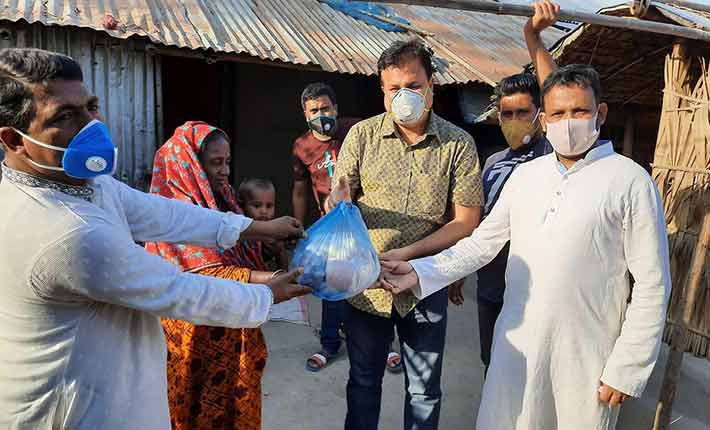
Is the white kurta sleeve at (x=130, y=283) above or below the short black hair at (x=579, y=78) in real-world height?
below

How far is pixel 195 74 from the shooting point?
7.14 metres

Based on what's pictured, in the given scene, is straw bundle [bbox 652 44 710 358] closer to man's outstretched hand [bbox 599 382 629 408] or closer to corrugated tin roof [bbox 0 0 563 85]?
man's outstretched hand [bbox 599 382 629 408]

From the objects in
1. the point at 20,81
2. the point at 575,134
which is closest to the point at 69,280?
the point at 20,81

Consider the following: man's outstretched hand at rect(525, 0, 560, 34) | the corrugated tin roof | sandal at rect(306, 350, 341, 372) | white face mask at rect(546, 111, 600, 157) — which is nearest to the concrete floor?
sandal at rect(306, 350, 341, 372)

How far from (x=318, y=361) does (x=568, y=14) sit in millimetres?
2909

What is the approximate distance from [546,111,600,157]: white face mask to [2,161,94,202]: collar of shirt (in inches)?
65.7

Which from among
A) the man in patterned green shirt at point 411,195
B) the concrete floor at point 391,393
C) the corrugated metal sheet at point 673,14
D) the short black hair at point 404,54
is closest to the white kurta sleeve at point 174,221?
the man in patterned green shirt at point 411,195

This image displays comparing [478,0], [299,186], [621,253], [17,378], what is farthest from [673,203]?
[17,378]

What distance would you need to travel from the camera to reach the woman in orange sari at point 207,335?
2.24 m

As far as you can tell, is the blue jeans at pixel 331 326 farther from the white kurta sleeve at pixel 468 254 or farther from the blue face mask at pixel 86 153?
the blue face mask at pixel 86 153

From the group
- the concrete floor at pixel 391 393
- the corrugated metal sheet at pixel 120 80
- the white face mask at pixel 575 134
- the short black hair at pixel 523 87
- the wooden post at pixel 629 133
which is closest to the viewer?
the white face mask at pixel 575 134

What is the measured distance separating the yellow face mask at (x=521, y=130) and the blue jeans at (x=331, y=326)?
75.7 inches

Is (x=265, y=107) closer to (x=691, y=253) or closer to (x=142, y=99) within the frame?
(x=142, y=99)

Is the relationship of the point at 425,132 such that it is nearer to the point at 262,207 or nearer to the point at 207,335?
the point at 262,207
